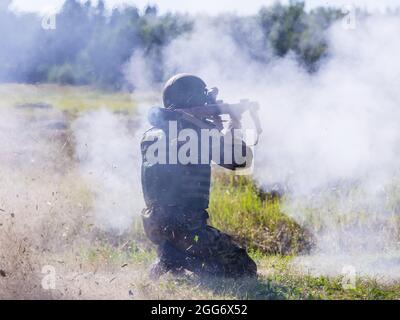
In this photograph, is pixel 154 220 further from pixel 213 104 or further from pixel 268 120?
pixel 268 120

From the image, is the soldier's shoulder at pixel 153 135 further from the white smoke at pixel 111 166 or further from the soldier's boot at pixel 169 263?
the white smoke at pixel 111 166

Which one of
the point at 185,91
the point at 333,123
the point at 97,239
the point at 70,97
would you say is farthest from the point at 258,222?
the point at 70,97

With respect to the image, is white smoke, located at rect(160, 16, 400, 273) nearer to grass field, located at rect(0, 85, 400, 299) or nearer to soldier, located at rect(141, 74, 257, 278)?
grass field, located at rect(0, 85, 400, 299)

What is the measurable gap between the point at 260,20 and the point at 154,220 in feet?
27.0

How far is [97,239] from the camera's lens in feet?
29.6

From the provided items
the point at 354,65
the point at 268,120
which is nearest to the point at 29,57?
the point at 268,120

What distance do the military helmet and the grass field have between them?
181cm

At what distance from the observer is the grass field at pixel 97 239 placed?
259 inches

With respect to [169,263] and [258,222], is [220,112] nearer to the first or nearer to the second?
[169,263]

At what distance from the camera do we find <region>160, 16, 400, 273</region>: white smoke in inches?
376

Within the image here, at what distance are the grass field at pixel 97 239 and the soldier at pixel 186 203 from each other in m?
0.18

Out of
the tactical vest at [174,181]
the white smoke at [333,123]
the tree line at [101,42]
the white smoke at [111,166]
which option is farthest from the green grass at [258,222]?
the tactical vest at [174,181]

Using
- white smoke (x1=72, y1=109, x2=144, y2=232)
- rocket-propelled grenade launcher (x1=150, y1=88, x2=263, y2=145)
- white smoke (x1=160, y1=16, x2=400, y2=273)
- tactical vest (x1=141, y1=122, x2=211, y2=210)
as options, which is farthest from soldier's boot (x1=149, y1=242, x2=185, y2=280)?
white smoke (x1=160, y1=16, x2=400, y2=273)

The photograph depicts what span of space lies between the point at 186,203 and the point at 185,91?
45.8 inches
